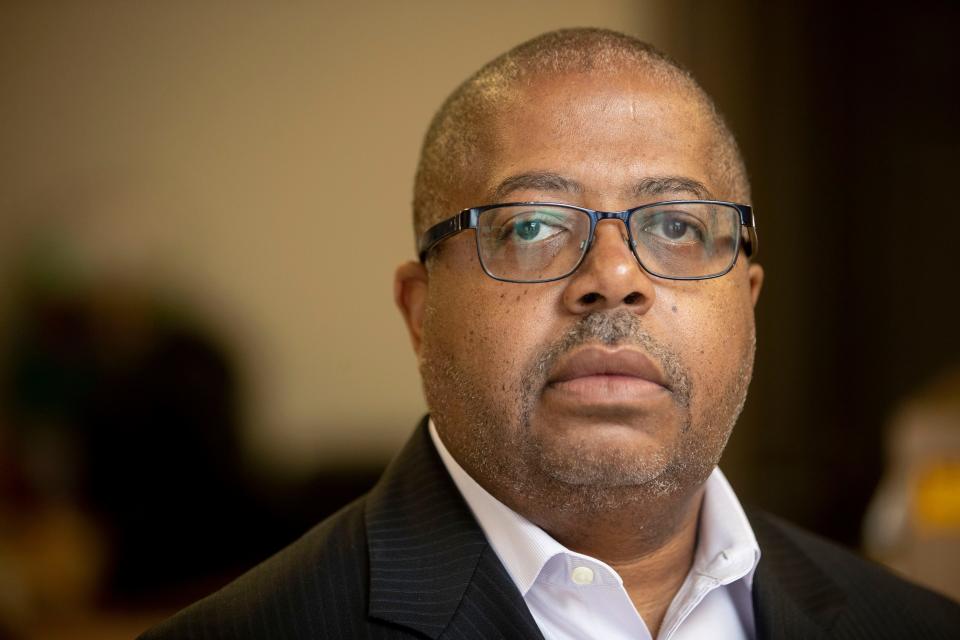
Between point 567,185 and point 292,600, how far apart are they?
2.56 feet

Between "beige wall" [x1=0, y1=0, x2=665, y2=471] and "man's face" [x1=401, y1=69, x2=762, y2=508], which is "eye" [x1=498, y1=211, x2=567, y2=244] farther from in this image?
"beige wall" [x1=0, y1=0, x2=665, y2=471]

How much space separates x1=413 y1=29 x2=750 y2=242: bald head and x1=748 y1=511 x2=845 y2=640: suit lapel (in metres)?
0.67

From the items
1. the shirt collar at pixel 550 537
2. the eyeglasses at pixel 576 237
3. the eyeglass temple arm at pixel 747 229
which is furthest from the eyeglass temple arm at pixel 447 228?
the eyeglass temple arm at pixel 747 229

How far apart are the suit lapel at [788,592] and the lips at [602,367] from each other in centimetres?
48

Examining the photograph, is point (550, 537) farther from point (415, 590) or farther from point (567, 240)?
point (567, 240)

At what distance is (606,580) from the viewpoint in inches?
63.9

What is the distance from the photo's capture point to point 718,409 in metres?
1.69

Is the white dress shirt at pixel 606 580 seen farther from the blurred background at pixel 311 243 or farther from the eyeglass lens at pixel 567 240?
the blurred background at pixel 311 243

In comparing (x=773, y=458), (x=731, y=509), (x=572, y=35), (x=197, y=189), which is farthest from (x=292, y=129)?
(x=731, y=509)

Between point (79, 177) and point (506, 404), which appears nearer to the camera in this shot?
point (506, 404)

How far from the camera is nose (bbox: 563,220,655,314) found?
5.22 ft

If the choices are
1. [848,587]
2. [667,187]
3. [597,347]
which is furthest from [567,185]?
[848,587]

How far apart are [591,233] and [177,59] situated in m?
3.62

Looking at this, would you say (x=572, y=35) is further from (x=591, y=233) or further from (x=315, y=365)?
(x=315, y=365)
